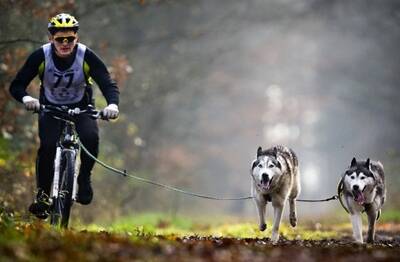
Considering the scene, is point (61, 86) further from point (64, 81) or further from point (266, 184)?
point (266, 184)

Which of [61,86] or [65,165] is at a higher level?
[61,86]

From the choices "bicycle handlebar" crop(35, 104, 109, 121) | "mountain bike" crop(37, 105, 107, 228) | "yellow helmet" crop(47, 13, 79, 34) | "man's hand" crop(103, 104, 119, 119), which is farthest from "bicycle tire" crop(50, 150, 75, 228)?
"yellow helmet" crop(47, 13, 79, 34)

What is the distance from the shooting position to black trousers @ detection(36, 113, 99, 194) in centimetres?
809

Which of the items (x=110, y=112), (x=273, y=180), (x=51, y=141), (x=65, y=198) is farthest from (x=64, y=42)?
(x=273, y=180)

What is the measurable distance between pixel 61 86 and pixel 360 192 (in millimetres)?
3833

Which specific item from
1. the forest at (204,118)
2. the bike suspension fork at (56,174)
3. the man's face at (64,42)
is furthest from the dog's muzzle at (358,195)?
the man's face at (64,42)

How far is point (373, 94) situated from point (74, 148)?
114 ft

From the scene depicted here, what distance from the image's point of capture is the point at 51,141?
318 inches

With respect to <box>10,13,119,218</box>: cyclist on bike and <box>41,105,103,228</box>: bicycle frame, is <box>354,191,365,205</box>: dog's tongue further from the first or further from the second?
<box>41,105,103,228</box>: bicycle frame

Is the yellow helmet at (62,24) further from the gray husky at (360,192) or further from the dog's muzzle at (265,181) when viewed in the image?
the gray husky at (360,192)

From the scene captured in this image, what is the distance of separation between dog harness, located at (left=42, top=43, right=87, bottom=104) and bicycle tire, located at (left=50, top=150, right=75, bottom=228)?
67 centimetres

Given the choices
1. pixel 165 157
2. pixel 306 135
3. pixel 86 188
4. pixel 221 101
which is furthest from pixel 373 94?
pixel 306 135

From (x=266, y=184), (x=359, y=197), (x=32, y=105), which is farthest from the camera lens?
(x=359, y=197)

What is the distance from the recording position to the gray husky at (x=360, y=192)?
9.48 meters
